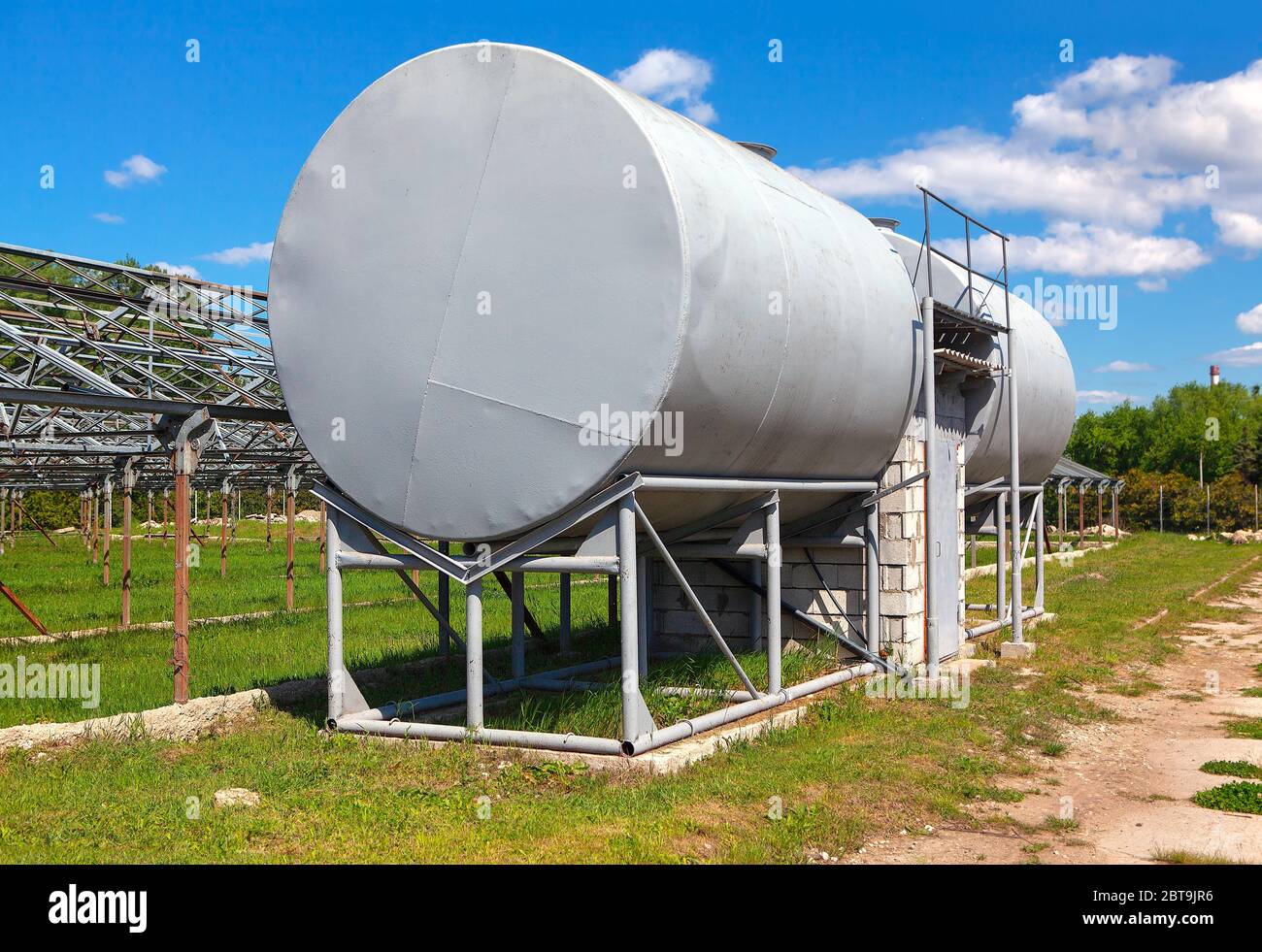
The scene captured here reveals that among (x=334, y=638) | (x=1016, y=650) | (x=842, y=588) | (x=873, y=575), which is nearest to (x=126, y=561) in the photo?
(x=334, y=638)

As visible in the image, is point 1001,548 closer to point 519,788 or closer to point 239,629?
point 519,788

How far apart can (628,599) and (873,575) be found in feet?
16.3

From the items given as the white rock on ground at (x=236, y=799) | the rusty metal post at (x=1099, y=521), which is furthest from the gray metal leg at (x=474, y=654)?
the rusty metal post at (x=1099, y=521)

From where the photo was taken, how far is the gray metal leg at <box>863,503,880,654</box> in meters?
12.5

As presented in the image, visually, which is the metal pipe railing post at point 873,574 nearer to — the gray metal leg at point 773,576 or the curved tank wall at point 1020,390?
the gray metal leg at point 773,576

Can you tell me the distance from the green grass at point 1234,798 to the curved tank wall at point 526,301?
4.28 metres

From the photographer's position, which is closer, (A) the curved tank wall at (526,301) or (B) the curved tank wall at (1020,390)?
(A) the curved tank wall at (526,301)

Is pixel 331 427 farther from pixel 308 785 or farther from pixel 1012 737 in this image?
pixel 1012 737

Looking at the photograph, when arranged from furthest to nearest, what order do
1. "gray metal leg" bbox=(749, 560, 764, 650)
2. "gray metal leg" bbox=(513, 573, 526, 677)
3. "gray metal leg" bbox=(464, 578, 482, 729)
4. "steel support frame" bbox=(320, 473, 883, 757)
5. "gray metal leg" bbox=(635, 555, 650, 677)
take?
"gray metal leg" bbox=(749, 560, 764, 650) < "gray metal leg" bbox=(513, 573, 526, 677) < "gray metal leg" bbox=(635, 555, 650, 677) < "gray metal leg" bbox=(464, 578, 482, 729) < "steel support frame" bbox=(320, 473, 883, 757)

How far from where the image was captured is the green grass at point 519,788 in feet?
22.2

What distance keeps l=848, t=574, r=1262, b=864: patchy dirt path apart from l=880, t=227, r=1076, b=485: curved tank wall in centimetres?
422

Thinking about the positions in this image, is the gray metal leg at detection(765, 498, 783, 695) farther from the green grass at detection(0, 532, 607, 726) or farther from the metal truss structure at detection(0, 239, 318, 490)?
the metal truss structure at detection(0, 239, 318, 490)

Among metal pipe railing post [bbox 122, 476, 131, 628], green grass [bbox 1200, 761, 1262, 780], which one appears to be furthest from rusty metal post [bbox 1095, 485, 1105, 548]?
green grass [bbox 1200, 761, 1262, 780]

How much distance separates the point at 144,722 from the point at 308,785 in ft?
8.07
